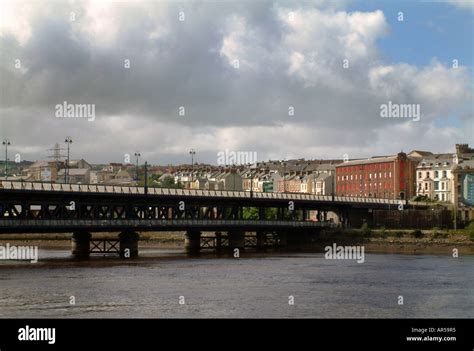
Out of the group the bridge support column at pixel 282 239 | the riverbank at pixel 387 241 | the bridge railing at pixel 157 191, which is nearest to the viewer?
the bridge railing at pixel 157 191

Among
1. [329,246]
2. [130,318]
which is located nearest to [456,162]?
[329,246]

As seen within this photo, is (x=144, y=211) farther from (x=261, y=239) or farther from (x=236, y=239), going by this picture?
(x=261, y=239)

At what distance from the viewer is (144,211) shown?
13138 centimetres

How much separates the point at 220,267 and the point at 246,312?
3777 cm

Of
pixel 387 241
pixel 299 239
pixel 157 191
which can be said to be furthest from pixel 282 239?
pixel 157 191

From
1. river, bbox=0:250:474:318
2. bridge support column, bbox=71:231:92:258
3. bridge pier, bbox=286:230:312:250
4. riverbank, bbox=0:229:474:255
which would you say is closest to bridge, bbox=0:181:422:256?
bridge support column, bbox=71:231:92:258

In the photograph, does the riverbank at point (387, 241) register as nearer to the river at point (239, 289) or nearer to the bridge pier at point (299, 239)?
the bridge pier at point (299, 239)

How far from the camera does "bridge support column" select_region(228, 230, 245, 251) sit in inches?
5650

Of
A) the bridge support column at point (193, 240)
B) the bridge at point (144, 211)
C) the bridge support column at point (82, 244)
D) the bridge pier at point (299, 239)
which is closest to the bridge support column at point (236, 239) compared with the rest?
the bridge at point (144, 211)

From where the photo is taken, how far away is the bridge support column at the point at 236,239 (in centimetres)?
14350

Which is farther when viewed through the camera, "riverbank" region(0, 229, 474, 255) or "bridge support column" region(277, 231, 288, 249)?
"bridge support column" region(277, 231, 288, 249)

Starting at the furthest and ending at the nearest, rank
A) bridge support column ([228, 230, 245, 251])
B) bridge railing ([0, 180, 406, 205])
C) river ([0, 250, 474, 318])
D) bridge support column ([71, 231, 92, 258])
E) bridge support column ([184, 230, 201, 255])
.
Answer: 1. bridge support column ([228, 230, 245, 251])
2. bridge support column ([184, 230, 201, 255])
3. bridge support column ([71, 231, 92, 258])
4. bridge railing ([0, 180, 406, 205])
5. river ([0, 250, 474, 318])

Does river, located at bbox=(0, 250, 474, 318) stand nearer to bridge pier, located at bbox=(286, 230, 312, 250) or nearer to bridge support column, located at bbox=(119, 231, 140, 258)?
bridge support column, located at bbox=(119, 231, 140, 258)

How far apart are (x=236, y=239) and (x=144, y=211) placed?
61.4 ft
